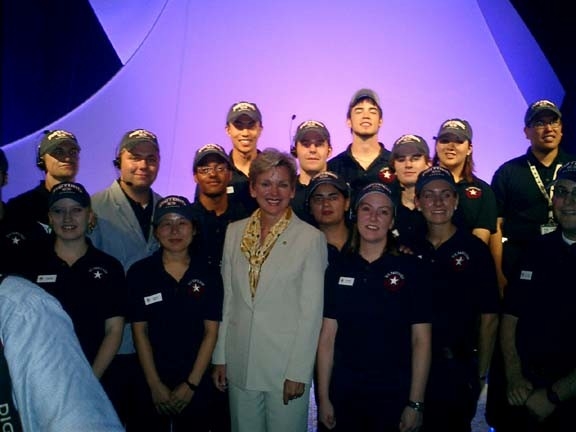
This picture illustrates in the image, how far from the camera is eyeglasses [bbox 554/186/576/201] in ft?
8.04

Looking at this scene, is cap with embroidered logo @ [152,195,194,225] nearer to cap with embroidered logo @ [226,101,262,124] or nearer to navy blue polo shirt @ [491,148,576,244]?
cap with embroidered logo @ [226,101,262,124]

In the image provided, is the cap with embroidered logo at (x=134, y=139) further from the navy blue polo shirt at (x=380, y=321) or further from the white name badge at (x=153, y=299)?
the navy blue polo shirt at (x=380, y=321)

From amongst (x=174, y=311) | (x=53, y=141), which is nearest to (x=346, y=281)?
(x=174, y=311)

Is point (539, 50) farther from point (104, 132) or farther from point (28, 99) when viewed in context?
point (28, 99)

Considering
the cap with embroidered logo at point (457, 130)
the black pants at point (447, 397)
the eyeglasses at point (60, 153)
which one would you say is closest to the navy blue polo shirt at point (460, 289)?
the black pants at point (447, 397)

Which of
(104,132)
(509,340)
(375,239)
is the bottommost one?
(509,340)

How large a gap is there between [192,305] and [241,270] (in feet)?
0.88

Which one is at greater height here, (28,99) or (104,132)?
(28,99)

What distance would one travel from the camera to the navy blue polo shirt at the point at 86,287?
2.47 m

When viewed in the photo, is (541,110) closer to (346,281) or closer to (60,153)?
(346,281)

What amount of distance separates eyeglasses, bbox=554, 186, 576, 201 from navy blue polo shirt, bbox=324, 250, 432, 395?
0.67 metres

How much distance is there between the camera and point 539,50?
160 inches

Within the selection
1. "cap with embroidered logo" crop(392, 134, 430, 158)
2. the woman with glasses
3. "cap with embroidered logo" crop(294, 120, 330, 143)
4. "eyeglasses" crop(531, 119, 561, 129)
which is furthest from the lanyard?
the woman with glasses

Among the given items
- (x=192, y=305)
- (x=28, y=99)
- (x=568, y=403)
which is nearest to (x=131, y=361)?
(x=192, y=305)
